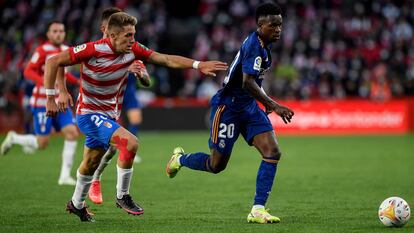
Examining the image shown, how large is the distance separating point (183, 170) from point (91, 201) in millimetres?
5173

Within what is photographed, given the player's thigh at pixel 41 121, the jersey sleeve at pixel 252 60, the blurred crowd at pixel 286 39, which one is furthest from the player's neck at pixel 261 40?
the blurred crowd at pixel 286 39

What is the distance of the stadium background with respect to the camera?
27906mm

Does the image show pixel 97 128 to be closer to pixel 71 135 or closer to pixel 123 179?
pixel 123 179

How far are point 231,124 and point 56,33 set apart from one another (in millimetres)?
4474

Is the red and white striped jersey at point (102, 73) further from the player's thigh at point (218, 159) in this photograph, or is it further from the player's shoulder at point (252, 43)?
the player's thigh at point (218, 159)

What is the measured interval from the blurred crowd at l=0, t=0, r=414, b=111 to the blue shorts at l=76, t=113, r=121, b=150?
19.2 metres

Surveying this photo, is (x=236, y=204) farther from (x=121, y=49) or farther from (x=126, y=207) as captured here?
(x=121, y=49)

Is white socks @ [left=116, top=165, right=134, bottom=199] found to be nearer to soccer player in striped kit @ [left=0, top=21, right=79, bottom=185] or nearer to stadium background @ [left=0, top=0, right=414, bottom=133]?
soccer player in striped kit @ [left=0, top=21, right=79, bottom=185]

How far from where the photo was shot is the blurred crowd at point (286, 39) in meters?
29.5

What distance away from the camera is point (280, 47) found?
3106 centimetres

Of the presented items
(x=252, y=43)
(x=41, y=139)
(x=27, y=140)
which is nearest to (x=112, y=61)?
(x=252, y=43)

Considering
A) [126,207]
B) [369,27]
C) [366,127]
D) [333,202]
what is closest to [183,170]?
[333,202]

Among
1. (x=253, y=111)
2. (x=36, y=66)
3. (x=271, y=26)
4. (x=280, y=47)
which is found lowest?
(x=280, y=47)

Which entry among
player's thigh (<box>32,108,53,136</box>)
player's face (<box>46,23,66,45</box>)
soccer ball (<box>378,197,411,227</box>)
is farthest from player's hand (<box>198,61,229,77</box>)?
player's thigh (<box>32,108,53,136</box>)
